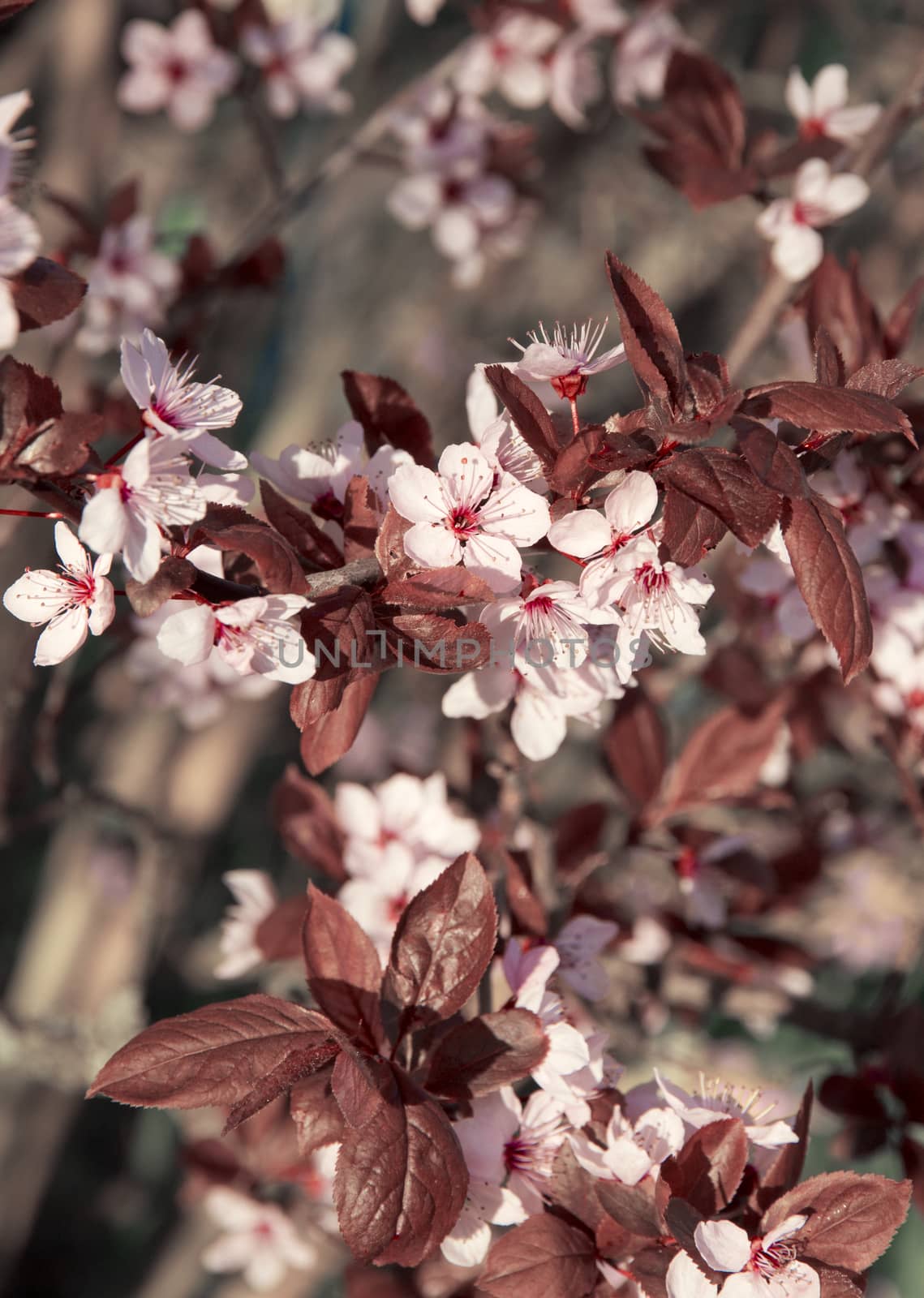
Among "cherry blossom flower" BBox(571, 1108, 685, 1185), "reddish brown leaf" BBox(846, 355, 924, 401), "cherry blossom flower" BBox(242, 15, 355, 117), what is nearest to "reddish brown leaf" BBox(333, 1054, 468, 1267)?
"cherry blossom flower" BBox(571, 1108, 685, 1185)

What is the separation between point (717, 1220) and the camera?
2.14 ft

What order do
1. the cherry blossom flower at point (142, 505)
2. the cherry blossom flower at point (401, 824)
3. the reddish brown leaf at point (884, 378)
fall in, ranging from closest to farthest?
the cherry blossom flower at point (142, 505)
the reddish brown leaf at point (884, 378)
the cherry blossom flower at point (401, 824)

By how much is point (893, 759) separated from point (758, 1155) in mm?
520

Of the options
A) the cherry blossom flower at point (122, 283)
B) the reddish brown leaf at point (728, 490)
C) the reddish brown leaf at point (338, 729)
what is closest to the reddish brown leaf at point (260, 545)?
the reddish brown leaf at point (338, 729)

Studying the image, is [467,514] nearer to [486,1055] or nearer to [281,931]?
[486,1055]

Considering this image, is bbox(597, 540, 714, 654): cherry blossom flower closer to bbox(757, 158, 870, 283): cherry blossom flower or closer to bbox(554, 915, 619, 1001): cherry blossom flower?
bbox(554, 915, 619, 1001): cherry blossom flower

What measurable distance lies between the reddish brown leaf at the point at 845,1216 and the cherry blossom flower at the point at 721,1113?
0.03m

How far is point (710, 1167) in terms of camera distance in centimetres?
69

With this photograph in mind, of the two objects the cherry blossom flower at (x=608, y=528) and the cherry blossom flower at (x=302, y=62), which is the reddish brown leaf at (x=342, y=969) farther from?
the cherry blossom flower at (x=302, y=62)

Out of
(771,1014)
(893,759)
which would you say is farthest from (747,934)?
(893,759)

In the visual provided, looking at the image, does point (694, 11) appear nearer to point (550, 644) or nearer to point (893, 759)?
point (893, 759)

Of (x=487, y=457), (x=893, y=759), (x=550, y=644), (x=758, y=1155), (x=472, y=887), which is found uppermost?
(x=487, y=457)

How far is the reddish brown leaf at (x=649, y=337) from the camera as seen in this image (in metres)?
0.62

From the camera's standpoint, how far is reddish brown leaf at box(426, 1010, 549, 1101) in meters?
0.69
